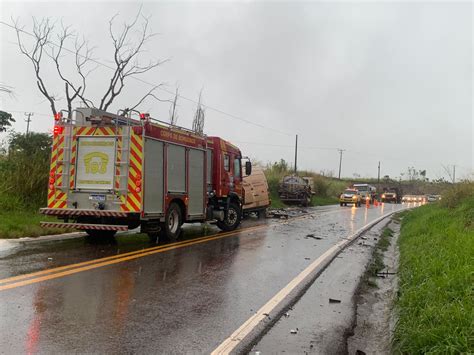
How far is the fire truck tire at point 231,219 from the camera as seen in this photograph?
14.1 meters

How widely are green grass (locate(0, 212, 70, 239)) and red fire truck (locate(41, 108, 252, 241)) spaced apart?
1.06 meters

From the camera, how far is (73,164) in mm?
10406

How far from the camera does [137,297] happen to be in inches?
225

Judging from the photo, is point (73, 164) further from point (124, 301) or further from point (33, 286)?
point (124, 301)

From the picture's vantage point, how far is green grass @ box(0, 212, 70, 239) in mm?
10555

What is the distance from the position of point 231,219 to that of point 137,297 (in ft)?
29.4

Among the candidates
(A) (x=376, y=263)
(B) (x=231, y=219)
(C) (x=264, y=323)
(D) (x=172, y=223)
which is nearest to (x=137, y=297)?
(C) (x=264, y=323)

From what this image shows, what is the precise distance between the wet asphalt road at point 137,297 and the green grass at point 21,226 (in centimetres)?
130

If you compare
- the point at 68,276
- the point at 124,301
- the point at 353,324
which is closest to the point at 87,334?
the point at 124,301

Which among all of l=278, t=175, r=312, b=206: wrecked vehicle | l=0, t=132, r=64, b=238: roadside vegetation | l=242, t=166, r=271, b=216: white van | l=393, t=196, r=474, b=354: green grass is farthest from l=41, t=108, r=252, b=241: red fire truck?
l=278, t=175, r=312, b=206: wrecked vehicle

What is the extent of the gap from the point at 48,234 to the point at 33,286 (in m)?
5.82

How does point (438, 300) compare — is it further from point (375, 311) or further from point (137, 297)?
point (137, 297)

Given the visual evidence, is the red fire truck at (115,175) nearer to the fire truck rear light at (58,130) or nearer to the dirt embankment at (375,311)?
the fire truck rear light at (58,130)

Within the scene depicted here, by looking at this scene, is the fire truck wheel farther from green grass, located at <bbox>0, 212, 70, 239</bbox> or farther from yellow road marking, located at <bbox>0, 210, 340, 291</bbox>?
green grass, located at <bbox>0, 212, 70, 239</bbox>
